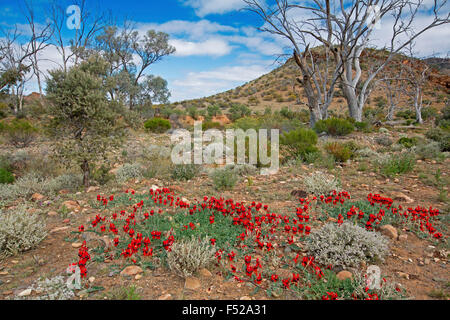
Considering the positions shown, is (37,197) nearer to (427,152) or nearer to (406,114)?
(427,152)

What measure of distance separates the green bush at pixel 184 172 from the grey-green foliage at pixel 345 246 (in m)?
3.68

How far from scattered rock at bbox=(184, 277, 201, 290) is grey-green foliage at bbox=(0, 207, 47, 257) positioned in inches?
77.2

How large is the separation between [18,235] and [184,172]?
3504 mm

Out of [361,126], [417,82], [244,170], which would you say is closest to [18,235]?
[244,170]

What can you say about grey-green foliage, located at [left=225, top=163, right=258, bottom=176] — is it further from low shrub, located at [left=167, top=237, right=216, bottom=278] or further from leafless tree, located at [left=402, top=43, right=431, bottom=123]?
leafless tree, located at [left=402, top=43, right=431, bottom=123]

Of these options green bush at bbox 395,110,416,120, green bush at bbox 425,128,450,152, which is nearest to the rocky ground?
green bush at bbox 425,128,450,152

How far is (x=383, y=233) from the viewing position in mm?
3273

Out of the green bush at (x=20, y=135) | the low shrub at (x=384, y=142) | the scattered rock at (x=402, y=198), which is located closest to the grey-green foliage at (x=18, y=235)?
the scattered rock at (x=402, y=198)

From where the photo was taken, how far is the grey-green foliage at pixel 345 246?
8.80ft

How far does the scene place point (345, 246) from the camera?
282cm

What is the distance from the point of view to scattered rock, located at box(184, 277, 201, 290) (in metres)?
2.38

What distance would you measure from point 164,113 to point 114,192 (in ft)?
51.9
